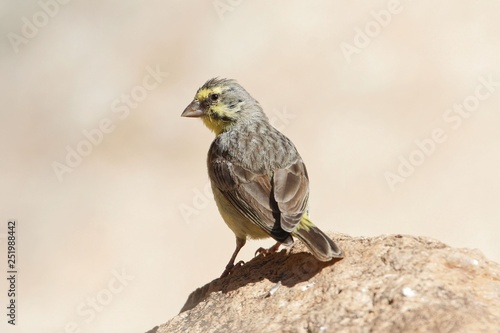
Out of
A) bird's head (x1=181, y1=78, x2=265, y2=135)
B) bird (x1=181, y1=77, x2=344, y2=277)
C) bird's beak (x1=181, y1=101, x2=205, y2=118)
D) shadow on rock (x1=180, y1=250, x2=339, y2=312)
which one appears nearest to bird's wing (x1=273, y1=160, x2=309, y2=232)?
bird (x1=181, y1=77, x2=344, y2=277)

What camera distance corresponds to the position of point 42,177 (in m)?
13.4

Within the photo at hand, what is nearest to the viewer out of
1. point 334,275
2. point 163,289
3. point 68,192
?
point 334,275

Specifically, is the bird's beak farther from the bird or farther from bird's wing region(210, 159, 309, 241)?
bird's wing region(210, 159, 309, 241)

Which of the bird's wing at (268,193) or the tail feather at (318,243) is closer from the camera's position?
the tail feather at (318,243)

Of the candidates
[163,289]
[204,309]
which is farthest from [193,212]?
[204,309]

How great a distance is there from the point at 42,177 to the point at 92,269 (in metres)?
2.09

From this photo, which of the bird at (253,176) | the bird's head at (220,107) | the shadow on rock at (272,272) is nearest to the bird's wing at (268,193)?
the bird at (253,176)

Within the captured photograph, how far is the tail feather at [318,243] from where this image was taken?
533 cm

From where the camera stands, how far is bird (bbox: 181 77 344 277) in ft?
19.0

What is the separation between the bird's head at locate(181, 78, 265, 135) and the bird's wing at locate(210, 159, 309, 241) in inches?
31.3

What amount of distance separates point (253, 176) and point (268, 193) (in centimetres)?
30

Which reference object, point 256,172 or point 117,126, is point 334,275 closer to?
point 256,172

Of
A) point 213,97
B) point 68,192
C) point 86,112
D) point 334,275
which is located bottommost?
point 334,275

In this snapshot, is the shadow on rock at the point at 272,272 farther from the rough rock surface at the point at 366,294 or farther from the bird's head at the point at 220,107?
the bird's head at the point at 220,107
